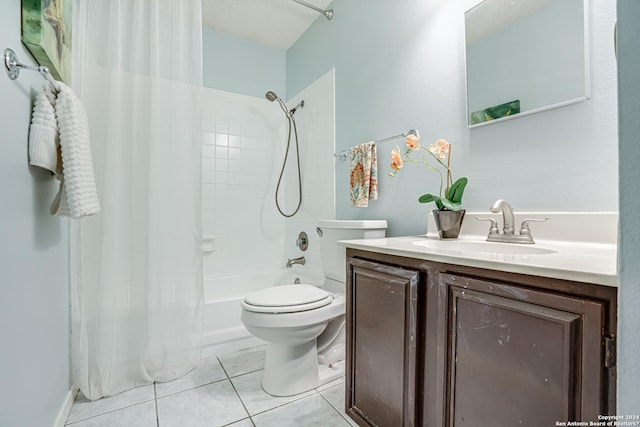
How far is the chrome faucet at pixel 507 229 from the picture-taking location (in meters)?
1.03

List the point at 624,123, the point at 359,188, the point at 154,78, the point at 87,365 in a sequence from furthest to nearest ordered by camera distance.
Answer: the point at 359,188, the point at 154,78, the point at 87,365, the point at 624,123

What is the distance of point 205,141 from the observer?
95.9 inches

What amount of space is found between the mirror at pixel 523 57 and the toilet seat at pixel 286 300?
3.54 feet

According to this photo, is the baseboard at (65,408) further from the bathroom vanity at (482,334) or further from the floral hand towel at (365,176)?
the floral hand towel at (365,176)

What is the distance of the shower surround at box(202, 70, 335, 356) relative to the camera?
2.30m

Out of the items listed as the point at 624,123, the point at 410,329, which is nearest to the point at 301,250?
the point at 410,329

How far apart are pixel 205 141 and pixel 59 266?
1459 mm

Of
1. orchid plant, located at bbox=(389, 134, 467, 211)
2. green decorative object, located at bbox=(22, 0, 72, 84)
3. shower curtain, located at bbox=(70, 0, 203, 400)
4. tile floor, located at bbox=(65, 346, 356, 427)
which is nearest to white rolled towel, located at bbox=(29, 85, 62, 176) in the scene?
green decorative object, located at bbox=(22, 0, 72, 84)

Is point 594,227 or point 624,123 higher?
→ point 624,123

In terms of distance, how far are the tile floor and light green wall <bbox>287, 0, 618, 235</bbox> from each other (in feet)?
3.16

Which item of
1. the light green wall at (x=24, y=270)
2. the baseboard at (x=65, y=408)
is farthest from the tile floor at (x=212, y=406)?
the light green wall at (x=24, y=270)

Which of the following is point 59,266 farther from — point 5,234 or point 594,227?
point 594,227

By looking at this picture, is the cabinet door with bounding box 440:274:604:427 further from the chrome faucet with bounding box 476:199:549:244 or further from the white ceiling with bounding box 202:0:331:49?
the white ceiling with bounding box 202:0:331:49

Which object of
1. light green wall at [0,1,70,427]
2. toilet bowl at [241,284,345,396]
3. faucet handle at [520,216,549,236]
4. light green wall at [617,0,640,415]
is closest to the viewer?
light green wall at [617,0,640,415]
